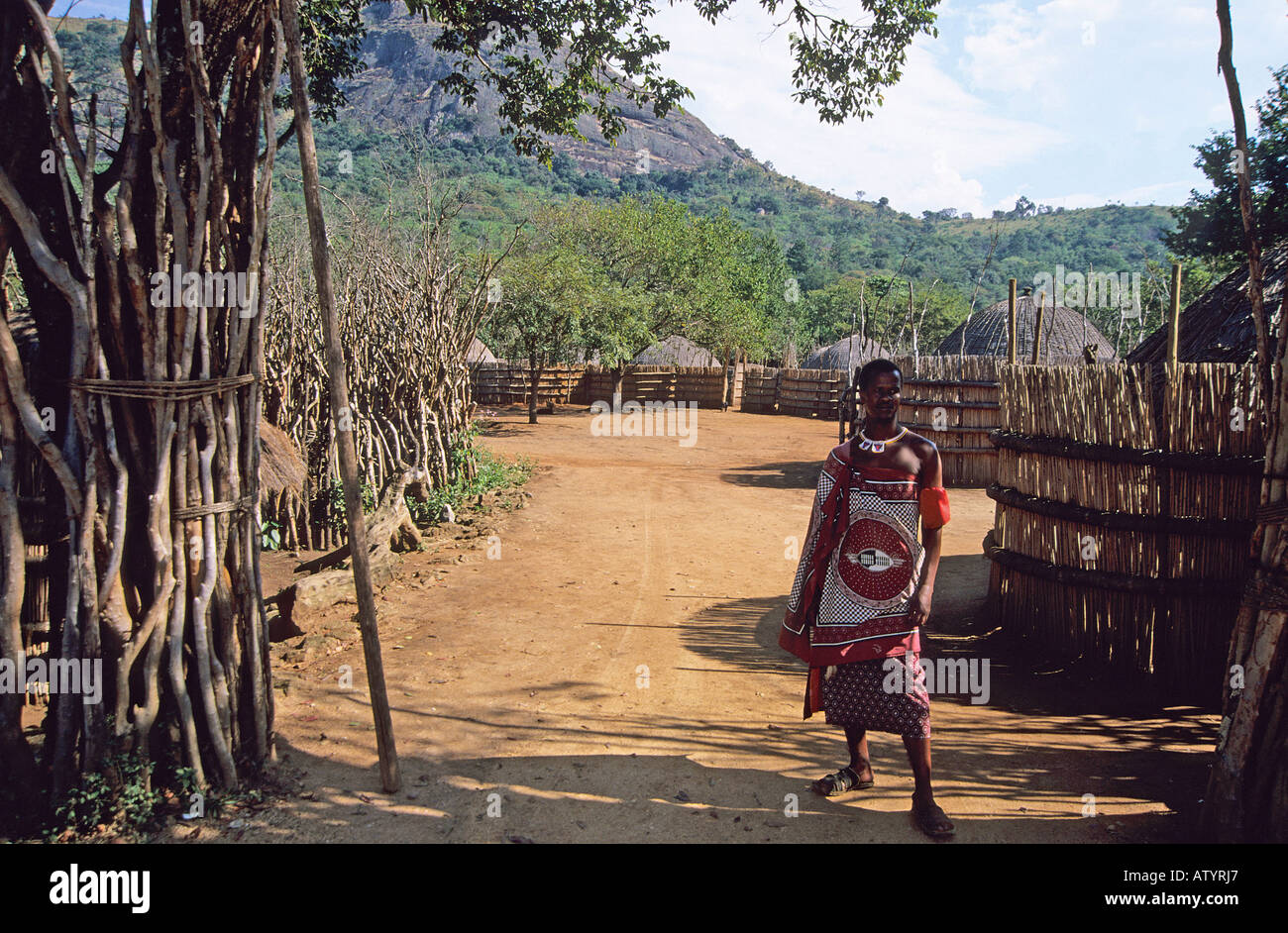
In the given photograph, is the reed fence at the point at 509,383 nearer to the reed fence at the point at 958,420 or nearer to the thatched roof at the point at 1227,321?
the reed fence at the point at 958,420

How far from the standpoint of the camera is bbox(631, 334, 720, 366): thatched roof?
2942 cm

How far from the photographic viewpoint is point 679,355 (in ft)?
98.7

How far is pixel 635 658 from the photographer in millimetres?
5074

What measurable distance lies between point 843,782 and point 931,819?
39 centimetres

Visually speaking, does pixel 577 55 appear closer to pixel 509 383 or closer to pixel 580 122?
pixel 509 383

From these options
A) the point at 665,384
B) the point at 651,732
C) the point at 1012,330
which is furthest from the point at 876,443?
the point at 665,384

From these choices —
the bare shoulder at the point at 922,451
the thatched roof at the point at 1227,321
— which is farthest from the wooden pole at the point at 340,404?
the thatched roof at the point at 1227,321

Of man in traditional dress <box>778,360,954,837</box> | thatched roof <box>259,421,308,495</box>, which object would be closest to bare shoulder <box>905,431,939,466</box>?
man in traditional dress <box>778,360,954,837</box>

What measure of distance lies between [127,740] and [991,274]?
7763cm

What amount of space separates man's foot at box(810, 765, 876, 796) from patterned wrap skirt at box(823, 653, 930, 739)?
23 centimetres

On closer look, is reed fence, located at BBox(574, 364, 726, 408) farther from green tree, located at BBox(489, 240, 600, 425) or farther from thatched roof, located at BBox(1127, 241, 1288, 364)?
thatched roof, located at BBox(1127, 241, 1288, 364)

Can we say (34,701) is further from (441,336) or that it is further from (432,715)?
(441,336)

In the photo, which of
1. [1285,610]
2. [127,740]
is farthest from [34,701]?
[1285,610]
